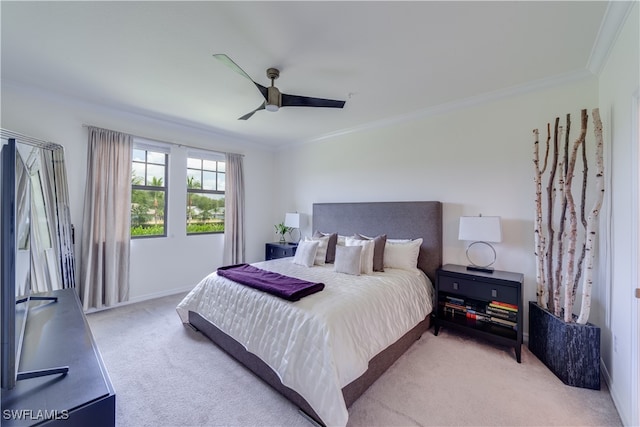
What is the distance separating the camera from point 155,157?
4094 mm

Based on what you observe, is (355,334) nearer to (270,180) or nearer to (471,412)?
(471,412)

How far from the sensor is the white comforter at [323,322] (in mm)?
1667

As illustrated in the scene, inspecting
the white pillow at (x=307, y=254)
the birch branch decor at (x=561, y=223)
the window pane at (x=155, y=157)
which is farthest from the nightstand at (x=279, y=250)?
the birch branch decor at (x=561, y=223)

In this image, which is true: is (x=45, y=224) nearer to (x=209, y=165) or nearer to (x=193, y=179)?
(x=193, y=179)

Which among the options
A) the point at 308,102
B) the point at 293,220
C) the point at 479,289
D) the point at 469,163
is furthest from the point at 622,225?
the point at 293,220

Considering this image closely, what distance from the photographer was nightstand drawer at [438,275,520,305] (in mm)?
Result: 2477

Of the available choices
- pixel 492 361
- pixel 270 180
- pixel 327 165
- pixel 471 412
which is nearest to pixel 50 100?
pixel 270 180

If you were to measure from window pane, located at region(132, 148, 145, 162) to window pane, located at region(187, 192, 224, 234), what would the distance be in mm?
865

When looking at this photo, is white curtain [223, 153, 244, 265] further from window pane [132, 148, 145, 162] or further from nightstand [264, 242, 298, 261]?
window pane [132, 148, 145, 162]

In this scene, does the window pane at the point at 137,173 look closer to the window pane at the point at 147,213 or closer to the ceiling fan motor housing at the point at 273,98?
the window pane at the point at 147,213

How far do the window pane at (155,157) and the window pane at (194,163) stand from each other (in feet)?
1.27

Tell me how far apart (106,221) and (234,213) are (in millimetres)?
1879

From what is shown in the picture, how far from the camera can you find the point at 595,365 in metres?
1.98

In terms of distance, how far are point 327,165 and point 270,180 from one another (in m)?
1.57
